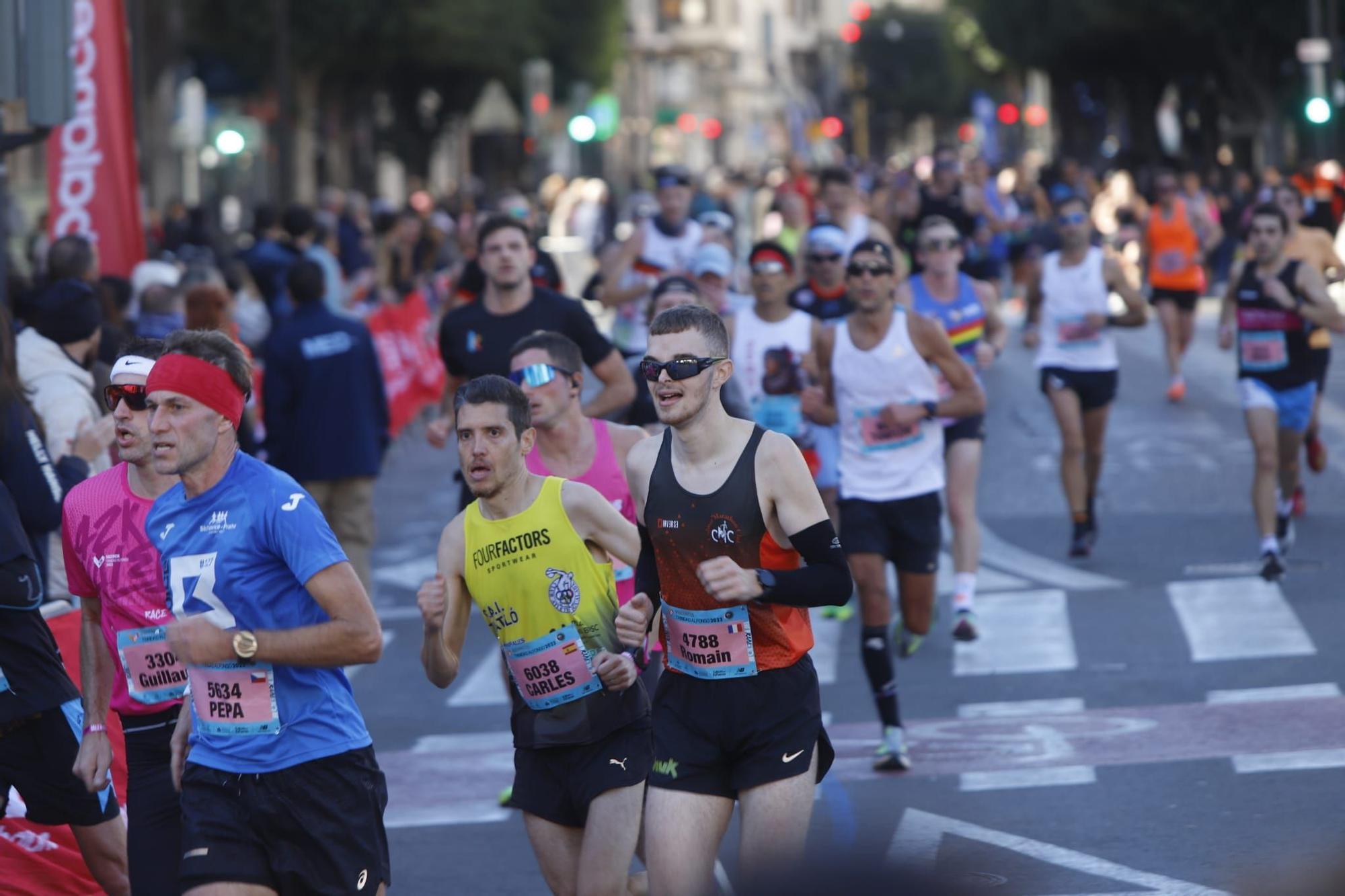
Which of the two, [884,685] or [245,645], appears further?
[884,685]

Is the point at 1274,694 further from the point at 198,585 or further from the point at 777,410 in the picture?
the point at 198,585

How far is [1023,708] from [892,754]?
1342 mm

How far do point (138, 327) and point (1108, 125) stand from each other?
6940 cm

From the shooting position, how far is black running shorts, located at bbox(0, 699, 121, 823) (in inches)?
248

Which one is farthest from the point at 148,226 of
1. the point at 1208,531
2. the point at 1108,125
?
the point at 1108,125

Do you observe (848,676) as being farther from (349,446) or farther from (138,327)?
(138,327)

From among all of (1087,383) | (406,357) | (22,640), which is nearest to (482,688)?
(1087,383)

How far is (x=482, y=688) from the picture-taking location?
11.3 metres

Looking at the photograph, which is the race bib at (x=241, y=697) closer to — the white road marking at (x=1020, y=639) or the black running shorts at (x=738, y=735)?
the black running shorts at (x=738, y=735)

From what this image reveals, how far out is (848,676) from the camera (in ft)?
36.4

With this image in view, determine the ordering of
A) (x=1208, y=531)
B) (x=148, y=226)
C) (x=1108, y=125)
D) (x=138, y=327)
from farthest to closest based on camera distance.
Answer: (x=1108, y=125), (x=148, y=226), (x=1208, y=531), (x=138, y=327)

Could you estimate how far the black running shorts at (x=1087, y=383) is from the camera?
45.4 feet

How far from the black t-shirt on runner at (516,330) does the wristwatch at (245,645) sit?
456 centimetres

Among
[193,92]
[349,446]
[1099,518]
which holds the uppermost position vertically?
[193,92]
